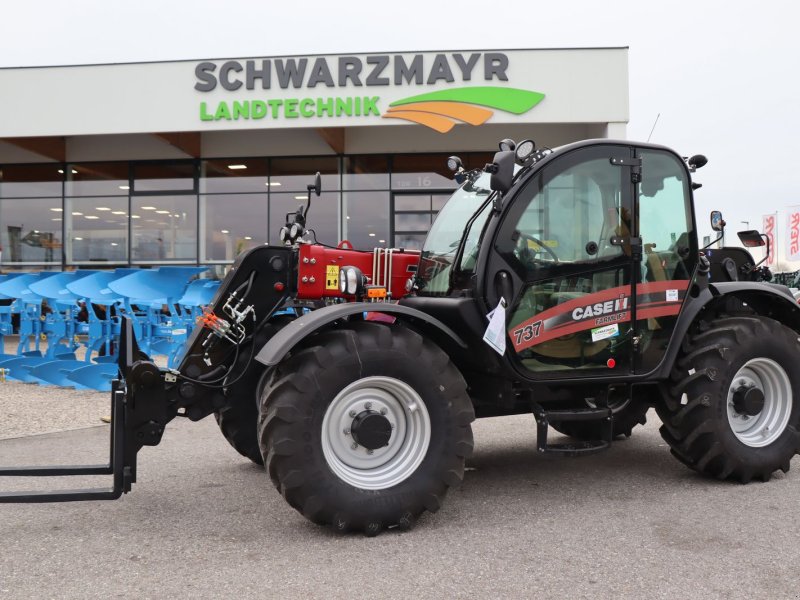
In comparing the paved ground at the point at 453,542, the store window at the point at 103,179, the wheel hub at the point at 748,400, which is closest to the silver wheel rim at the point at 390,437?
the paved ground at the point at 453,542

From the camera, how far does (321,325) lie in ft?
11.7

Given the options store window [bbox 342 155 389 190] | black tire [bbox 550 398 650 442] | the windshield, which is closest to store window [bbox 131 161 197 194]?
store window [bbox 342 155 389 190]

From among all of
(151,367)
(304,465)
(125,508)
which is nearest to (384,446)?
(304,465)

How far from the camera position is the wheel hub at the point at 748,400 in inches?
175

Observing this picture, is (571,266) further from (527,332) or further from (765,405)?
(765,405)

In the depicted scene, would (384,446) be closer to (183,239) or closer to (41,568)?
(41,568)

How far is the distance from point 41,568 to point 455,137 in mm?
13889

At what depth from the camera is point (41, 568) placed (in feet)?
Answer: 10.2

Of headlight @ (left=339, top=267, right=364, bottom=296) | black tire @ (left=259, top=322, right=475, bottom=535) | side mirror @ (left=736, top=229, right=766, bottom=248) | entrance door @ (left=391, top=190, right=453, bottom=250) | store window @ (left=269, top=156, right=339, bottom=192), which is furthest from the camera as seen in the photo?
store window @ (left=269, top=156, right=339, bottom=192)

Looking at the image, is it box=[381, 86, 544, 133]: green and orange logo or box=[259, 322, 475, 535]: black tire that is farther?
box=[381, 86, 544, 133]: green and orange logo

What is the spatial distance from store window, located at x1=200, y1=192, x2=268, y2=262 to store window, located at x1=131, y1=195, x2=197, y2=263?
1.07ft

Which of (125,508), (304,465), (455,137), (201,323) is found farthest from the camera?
(455,137)

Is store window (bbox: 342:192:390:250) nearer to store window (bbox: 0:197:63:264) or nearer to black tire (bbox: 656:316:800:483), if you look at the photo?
store window (bbox: 0:197:63:264)

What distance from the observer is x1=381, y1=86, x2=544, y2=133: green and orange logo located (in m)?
13.9
